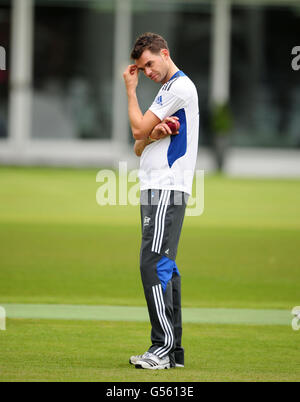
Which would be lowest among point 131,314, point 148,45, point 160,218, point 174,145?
point 131,314

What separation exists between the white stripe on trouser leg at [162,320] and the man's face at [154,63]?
1320 millimetres

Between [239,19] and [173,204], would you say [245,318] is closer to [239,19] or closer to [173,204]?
[173,204]

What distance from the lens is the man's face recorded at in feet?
18.5

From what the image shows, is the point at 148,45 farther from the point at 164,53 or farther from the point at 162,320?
the point at 162,320

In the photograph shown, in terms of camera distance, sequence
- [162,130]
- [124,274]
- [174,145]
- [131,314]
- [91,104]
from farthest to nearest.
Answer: [91,104] < [124,274] < [131,314] < [174,145] < [162,130]

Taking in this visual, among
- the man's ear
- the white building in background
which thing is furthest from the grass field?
the white building in background

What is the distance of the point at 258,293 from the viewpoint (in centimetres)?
945

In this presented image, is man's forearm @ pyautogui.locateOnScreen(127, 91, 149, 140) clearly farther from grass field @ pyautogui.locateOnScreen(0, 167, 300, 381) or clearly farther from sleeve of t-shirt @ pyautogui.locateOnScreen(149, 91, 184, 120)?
grass field @ pyautogui.locateOnScreen(0, 167, 300, 381)

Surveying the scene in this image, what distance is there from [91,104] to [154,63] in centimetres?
2224

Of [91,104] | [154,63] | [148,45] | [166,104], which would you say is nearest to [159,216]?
[166,104]

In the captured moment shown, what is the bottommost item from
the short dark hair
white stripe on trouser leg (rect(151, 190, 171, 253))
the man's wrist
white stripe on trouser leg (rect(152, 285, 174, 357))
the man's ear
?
white stripe on trouser leg (rect(152, 285, 174, 357))

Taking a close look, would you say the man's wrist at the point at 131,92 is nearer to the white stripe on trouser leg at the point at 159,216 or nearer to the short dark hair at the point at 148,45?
the short dark hair at the point at 148,45

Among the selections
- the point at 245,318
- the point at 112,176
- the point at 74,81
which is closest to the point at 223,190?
the point at 112,176

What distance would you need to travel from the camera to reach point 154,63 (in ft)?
18.6
